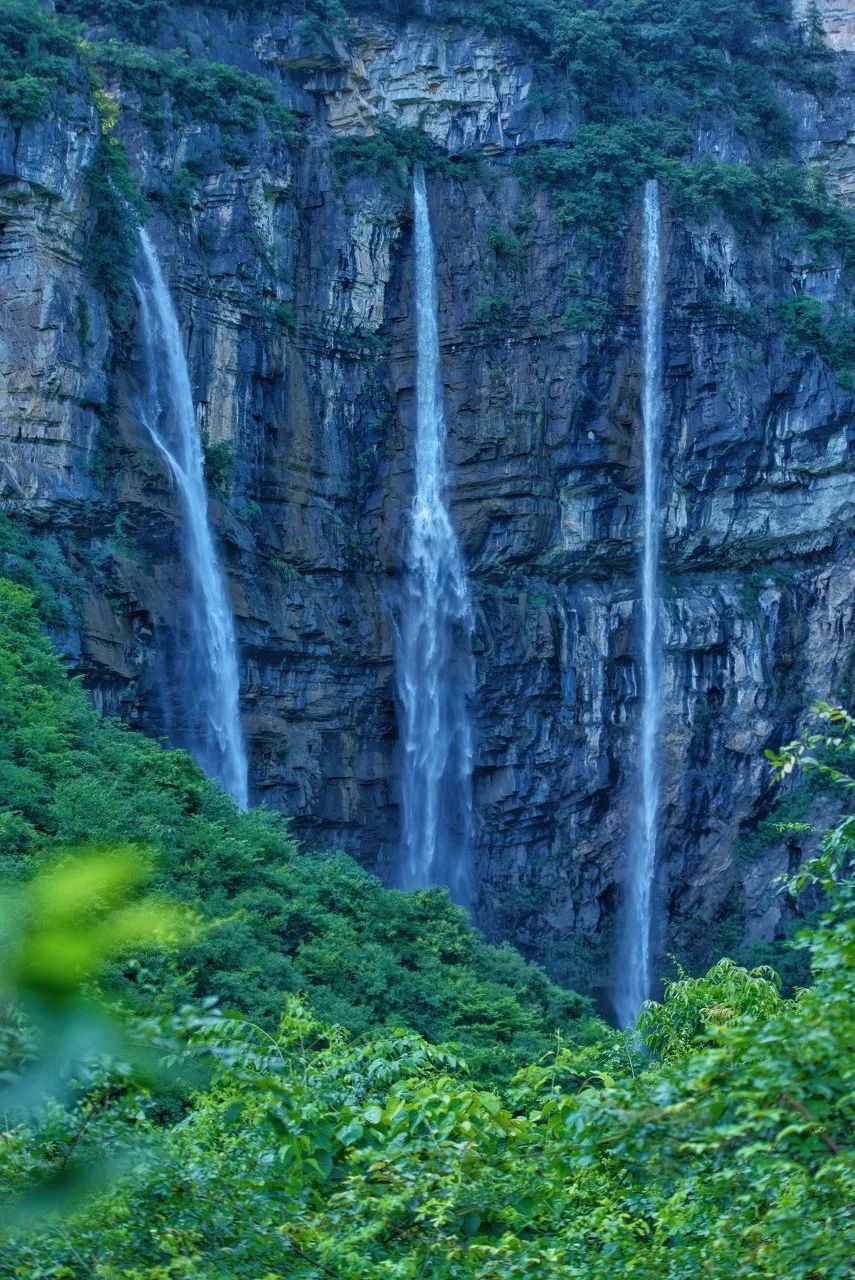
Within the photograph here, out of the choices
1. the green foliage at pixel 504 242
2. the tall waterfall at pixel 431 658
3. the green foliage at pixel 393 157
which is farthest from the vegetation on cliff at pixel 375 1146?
the green foliage at pixel 393 157

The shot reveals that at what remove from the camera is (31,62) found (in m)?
22.1

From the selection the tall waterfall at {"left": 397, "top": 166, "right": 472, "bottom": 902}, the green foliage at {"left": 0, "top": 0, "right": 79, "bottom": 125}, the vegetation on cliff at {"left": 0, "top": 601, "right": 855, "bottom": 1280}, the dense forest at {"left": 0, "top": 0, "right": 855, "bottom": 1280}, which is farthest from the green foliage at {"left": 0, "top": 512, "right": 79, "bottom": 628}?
A: the vegetation on cliff at {"left": 0, "top": 601, "right": 855, "bottom": 1280}

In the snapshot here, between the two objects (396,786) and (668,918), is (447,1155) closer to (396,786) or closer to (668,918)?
(396,786)

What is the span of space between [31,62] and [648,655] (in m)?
15.3

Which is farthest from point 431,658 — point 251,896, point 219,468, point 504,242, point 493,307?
point 251,896

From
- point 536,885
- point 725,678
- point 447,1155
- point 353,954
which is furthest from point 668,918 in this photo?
point 447,1155

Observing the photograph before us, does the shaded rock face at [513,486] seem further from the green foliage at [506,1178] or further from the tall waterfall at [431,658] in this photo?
the green foliage at [506,1178]

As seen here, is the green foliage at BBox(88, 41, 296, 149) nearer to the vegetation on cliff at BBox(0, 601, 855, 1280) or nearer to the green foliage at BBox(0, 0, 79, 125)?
the green foliage at BBox(0, 0, 79, 125)

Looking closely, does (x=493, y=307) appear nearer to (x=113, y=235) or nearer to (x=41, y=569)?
(x=113, y=235)

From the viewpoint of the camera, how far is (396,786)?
88.8ft

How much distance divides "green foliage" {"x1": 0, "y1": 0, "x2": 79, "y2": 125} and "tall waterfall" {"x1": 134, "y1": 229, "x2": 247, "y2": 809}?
291 cm

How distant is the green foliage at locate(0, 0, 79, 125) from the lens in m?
21.5

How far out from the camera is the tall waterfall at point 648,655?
27.7 metres

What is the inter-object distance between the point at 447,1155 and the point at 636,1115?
43.1 inches
